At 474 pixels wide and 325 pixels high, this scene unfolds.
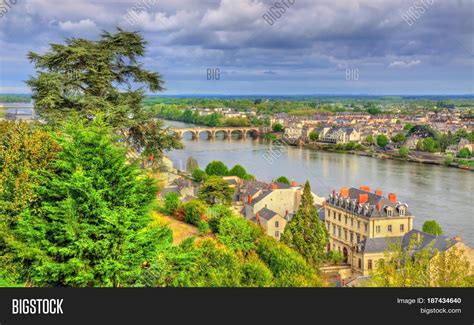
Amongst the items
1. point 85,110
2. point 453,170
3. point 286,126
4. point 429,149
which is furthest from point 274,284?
point 286,126

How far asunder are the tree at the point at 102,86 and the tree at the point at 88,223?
1393 mm

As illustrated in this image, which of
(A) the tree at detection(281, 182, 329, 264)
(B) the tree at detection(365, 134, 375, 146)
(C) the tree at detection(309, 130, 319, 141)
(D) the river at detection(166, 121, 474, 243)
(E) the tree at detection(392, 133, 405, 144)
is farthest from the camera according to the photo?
(C) the tree at detection(309, 130, 319, 141)

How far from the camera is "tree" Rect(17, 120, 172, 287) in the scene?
289 cm

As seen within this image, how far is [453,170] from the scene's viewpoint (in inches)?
832

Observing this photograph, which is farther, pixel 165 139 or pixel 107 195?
pixel 165 139

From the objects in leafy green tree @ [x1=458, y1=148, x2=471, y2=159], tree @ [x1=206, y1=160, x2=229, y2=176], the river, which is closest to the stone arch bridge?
the river

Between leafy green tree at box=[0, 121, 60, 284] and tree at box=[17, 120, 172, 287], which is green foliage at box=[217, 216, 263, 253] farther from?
leafy green tree at box=[0, 121, 60, 284]

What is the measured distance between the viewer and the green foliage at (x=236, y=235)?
4938mm

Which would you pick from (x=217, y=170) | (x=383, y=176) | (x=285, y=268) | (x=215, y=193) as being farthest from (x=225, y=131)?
(x=285, y=268)

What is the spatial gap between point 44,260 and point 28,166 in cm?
82

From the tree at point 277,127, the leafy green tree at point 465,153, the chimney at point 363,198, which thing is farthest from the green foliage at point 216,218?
the tree at point 277,127

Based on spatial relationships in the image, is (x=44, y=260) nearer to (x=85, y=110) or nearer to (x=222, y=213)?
(x=85, y=110)

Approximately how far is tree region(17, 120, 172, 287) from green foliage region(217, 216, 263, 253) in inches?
67.9

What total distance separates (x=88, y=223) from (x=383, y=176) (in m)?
16.1
